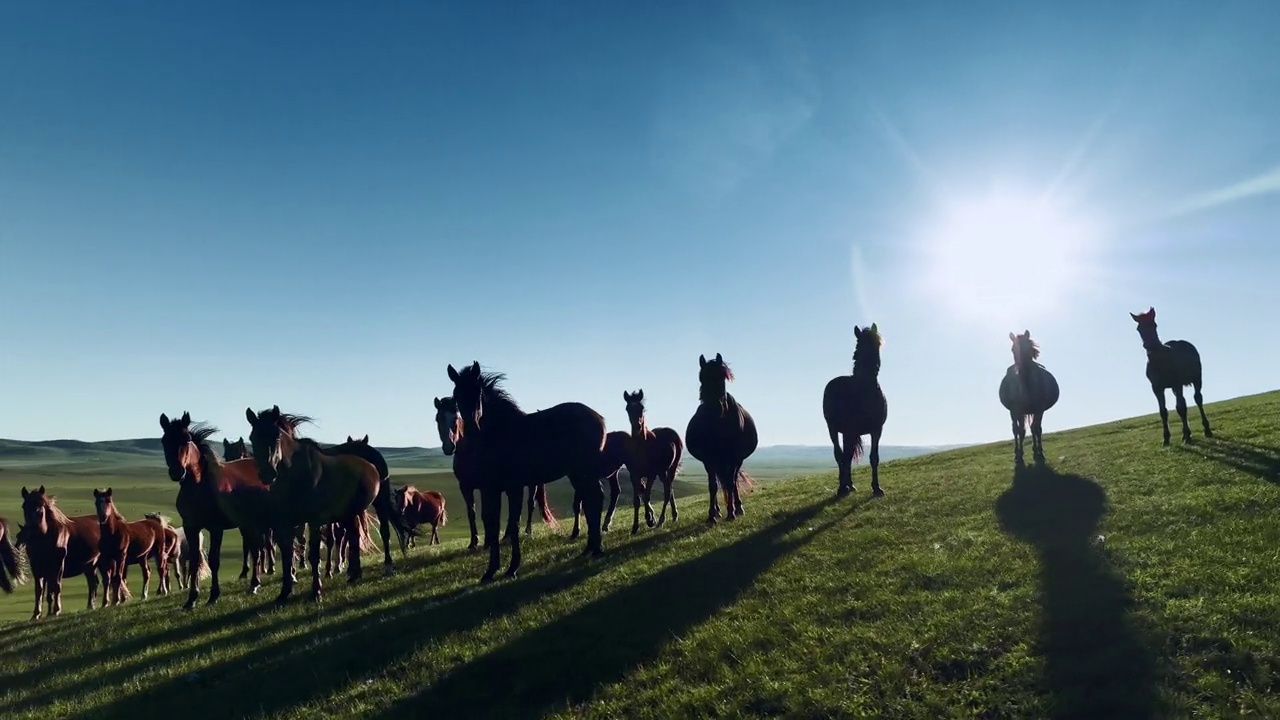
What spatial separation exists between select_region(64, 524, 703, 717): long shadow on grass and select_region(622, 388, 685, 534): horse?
19.4 feet

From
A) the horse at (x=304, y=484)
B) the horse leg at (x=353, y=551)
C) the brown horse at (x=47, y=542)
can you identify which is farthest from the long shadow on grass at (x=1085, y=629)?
the brown horse at (x=47, y=542)

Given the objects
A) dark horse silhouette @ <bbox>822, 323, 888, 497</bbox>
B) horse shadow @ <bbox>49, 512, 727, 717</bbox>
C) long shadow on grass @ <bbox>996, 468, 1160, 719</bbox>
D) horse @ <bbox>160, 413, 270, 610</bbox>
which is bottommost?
horse shadow @ <bbox>49, 512, 727, 717</bbox>

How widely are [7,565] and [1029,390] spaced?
33.0 metres

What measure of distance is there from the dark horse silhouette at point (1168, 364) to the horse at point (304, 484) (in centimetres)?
2078

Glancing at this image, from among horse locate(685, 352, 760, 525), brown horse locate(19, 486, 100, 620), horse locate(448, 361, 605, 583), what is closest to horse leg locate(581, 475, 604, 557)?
horse locate(448, 361, 605, 583)

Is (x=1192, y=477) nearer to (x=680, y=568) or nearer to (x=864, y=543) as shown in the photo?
(x=864, y=543)

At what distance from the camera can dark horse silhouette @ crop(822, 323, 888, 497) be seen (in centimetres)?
1619

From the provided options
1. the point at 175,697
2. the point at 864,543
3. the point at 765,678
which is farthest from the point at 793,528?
the point at 175,697

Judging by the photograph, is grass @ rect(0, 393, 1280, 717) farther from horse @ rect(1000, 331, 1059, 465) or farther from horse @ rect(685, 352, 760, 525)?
horse @ rect(1000, 331, 1059, 465)

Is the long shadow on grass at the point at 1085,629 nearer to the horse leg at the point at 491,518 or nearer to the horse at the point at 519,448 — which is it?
the horse at the point at 519,448

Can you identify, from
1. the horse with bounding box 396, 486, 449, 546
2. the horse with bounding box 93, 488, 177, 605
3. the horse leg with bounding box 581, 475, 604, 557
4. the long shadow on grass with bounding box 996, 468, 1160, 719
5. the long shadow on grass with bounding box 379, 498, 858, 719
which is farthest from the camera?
the horse with bounding box 396, 486, 449, 546

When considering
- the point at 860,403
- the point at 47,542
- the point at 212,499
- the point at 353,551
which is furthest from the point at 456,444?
the point at 47,542

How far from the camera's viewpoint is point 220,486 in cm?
1409

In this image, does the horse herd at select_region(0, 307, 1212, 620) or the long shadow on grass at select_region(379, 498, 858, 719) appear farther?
the horse herd at select_region(0, 307, 1212, 620)
